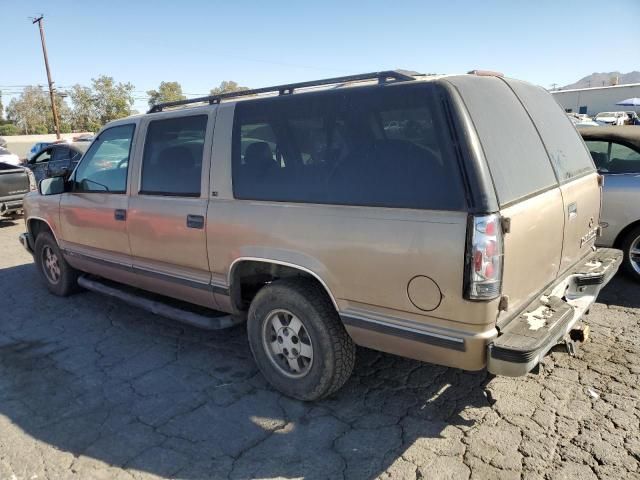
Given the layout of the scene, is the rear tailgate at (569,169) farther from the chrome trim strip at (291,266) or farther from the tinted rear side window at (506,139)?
the chrome trim strip at (291,266)

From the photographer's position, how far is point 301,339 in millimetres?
3229

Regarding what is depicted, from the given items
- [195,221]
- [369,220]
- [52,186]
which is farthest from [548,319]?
[52,186]

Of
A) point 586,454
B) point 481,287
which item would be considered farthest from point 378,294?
point 586,454

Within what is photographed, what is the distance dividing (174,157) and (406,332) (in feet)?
7.89

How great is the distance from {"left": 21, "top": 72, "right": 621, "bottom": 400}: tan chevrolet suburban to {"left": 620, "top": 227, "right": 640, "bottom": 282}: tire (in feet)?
5.34

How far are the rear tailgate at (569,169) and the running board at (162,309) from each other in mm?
2480

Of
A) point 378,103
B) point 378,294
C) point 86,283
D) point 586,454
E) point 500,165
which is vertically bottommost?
point 586,454

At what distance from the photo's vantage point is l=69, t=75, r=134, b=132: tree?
60.2m

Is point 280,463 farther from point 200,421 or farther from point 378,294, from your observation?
point 378,294

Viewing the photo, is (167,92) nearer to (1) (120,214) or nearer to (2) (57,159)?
(2) (57,159)

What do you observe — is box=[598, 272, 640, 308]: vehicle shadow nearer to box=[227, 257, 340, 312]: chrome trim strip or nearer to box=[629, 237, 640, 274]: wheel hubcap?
box=[629, 237, 640, 274]: wheel hubcap

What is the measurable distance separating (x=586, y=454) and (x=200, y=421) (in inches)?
91.0

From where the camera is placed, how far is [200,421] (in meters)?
3.14

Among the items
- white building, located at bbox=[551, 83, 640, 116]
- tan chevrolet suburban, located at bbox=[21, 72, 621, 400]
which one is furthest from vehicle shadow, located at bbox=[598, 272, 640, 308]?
white building, located at bbox=[551, 83, 640, 116]
